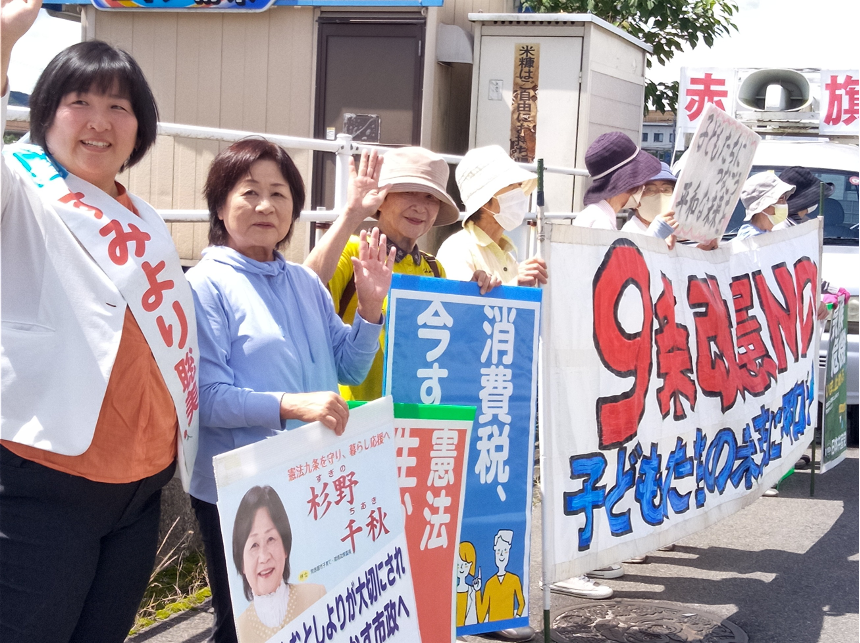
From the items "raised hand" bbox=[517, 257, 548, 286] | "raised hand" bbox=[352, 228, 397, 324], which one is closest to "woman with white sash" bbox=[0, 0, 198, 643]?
"raised hand" bbox=[352, 228, 397, 324]

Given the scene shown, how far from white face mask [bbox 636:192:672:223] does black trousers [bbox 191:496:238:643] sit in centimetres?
347

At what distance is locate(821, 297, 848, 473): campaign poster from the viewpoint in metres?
6.61

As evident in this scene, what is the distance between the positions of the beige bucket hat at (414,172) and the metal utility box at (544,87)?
20.3 ft

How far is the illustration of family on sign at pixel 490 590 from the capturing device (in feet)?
10.9

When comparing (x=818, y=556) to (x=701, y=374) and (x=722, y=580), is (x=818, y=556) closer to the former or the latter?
(x=722, y=580)

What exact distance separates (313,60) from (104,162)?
7467 millimetres

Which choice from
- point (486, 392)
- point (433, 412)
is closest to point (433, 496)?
point (433, 412)

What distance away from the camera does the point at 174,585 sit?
4.15m

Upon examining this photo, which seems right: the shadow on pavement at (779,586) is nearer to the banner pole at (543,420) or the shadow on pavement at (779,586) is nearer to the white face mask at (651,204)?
the banner pole at (543,420)

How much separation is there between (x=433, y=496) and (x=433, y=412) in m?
0.29

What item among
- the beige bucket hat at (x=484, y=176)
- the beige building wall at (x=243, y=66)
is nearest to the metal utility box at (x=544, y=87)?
the beige building wall at (x=243, y=66)

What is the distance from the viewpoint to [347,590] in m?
2.50

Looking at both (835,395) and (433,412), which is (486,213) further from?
(835,395)

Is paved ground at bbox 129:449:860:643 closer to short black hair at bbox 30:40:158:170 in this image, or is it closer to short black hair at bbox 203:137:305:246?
short black hair at bbox 203:137:305:246
